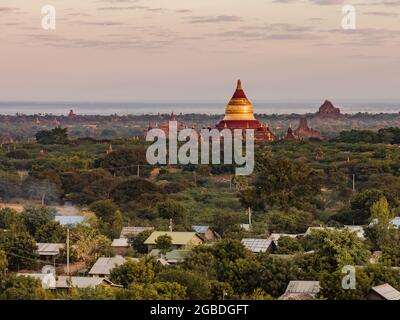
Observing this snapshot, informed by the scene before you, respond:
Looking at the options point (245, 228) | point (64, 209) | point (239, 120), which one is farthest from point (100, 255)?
point (239, 120)

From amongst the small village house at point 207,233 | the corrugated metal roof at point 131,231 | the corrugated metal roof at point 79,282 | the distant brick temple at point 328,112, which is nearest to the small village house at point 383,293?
the corrugated metal roof at point 79,282

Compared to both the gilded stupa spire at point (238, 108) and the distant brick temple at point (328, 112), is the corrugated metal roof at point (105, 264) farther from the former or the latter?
the distant brick temple at point (328, 112)

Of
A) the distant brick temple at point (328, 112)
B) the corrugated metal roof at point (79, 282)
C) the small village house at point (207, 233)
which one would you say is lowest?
the distant brick temple at point (328, 112)

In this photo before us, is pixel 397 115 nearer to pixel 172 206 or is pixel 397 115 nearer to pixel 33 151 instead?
pixel 33 151

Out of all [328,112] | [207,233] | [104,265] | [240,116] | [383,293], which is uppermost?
[240,116]

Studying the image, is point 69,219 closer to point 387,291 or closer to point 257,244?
point 257,244

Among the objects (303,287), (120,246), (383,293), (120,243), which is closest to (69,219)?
(120,243)
